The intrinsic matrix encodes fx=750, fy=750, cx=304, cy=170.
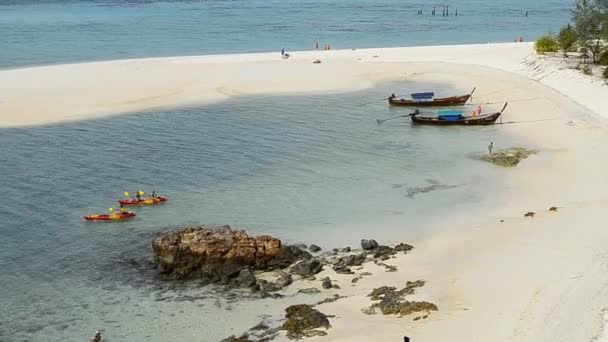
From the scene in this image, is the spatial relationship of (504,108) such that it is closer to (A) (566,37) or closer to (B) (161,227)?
(A) (566,37)

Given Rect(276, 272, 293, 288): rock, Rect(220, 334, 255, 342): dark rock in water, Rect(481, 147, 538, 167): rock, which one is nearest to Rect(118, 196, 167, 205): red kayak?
Rect(276, 272, 293, 288): rock

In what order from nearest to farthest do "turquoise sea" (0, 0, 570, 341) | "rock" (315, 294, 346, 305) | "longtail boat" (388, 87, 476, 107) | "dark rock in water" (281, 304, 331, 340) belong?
1. "dark rock in water" (281, 304, 331, 340)
2. "rock" (315, 294, 346, 305)
3. "turquoise sea" (0, 0, 570, 341)
4. "longtail boat" (388, 87, 476, 107)

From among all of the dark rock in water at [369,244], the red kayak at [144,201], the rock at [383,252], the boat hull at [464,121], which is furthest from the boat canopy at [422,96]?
the rock at [383,252]

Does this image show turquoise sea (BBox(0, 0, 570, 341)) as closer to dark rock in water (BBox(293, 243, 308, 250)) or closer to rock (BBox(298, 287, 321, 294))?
dark rock in water (BBox(293, 243, 308, 250))

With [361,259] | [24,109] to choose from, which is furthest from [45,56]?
[361,259]

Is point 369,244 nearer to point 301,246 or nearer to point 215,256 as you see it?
point 301,246

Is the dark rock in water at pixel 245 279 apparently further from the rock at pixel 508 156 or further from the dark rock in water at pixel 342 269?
the rock at pixel 508 156

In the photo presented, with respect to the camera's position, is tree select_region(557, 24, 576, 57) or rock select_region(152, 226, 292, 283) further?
tree select_region(557, 24, 576, 57)
